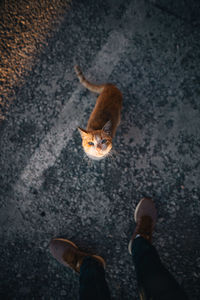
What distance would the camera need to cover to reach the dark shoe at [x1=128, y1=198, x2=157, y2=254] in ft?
6.37

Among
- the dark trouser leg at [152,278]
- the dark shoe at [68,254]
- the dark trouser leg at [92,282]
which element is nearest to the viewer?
the dark trouser leg at [152,278]

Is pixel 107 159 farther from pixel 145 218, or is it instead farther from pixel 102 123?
pixel 145 218

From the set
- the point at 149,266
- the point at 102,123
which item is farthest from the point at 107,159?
the point at 149,266

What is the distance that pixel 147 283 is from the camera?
132 centimetres

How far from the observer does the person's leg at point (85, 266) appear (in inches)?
56.5

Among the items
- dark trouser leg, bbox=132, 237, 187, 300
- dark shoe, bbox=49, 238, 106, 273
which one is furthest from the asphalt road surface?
dark trouser leg, bbox=132, 237, 187, 300

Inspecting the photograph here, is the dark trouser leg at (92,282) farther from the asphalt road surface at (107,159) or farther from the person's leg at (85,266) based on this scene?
the asphalt road surface at (107,159)

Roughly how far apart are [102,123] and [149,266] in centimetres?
141

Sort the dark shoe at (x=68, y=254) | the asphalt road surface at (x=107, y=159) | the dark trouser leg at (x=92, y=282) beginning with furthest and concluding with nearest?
the asphalt road surface at (x=107, y=159) → the dark shoe at (x=68, y=254) → the dark trouser leg at (x=92, y=282)

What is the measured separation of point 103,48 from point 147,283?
9.06ft

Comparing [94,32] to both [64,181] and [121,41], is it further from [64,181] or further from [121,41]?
[64,181]

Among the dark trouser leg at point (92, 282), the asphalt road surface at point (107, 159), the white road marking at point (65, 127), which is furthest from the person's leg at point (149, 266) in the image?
the white road marking at point (65, 127)

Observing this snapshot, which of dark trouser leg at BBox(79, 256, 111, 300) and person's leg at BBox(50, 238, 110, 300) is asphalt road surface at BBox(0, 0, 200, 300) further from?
dark trouser leg at BBox(79, 256, 111, 300)

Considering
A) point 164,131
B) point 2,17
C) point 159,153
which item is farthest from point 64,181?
point 2,17
